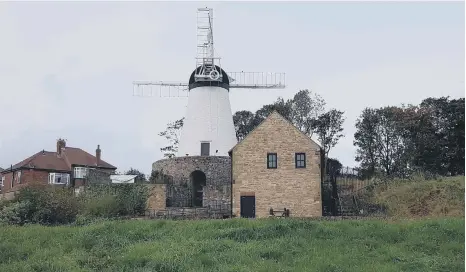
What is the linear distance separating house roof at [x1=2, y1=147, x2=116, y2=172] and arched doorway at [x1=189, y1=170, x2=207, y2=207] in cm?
1032

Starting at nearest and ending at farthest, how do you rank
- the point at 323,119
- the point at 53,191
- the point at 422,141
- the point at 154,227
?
the point at 154,227
the point at 53,191
the point at 422,141
the point at 323,119

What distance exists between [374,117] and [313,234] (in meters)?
27.8

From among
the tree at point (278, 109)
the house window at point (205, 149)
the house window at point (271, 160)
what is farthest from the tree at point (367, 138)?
the house window at point (271, 160)

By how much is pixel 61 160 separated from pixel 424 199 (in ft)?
89.2

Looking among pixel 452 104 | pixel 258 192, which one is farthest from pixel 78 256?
pixel 452 104

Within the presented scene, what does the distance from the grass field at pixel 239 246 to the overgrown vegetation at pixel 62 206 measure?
439 centimetres

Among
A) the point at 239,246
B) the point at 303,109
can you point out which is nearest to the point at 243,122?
the point at 303,109

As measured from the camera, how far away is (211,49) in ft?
144

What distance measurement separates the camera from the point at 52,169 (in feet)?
141

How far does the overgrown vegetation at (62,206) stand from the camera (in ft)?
91.1

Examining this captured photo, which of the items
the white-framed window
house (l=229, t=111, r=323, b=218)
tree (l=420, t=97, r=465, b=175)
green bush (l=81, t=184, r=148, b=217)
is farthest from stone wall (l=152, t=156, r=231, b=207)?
tree (l=420, t=97, r=465, b=175)

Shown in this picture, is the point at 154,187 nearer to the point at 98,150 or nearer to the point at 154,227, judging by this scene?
the point at 154,227

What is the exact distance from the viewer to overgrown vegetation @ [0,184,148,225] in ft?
91.1

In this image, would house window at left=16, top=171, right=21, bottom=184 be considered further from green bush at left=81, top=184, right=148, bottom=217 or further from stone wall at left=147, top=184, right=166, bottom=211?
stone wall at left=147, top=184, right=166, bottom=211
